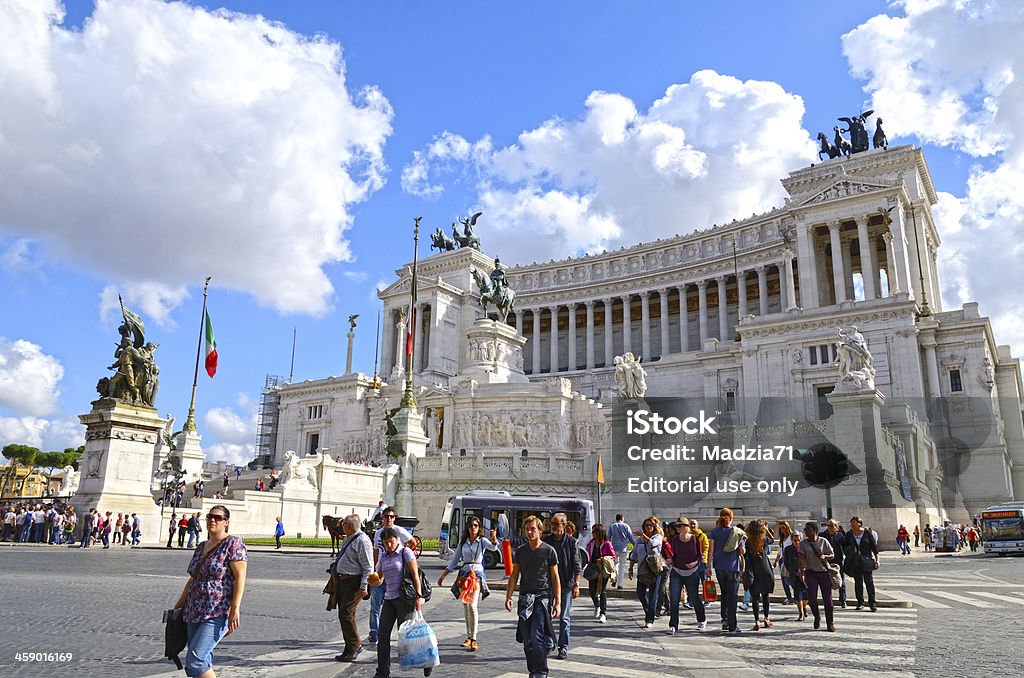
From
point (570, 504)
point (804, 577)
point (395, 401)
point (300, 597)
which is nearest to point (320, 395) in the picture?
point (395, 401)

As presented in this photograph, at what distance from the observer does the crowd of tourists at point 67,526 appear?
82.2 feet

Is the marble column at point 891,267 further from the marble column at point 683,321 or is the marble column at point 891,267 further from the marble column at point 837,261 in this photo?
the marble column at point 683,321

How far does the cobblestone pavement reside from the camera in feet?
26.5

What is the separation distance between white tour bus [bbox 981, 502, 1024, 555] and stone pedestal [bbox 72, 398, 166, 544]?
3149 centimetres

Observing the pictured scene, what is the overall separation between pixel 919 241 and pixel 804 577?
6094 centimetres

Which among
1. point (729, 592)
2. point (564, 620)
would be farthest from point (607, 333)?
point (564, 620)

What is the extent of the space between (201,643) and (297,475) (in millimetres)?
29750

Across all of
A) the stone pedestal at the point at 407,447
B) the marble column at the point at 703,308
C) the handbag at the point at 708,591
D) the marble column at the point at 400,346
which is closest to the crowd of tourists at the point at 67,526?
the stone pedestal at the point at 407,447

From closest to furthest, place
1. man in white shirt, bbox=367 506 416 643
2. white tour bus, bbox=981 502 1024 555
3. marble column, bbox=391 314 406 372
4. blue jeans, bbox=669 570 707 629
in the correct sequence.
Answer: man in white shirt, bbox=367 506 416 643 < blue jeans, bbox=669 570 707 629 < white tour bus, bbox=981 502 1024 555 < marble column, bbox=391 314 406 372

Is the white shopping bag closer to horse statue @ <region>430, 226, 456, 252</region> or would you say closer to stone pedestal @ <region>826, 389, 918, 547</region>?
stone pedestal @ <region>826, 389, 918, 547</region>

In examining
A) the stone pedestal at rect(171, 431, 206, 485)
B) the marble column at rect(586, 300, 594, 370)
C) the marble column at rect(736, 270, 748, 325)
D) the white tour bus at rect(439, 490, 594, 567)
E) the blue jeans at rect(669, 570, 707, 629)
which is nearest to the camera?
the blue jeans at rect(669, 570, 707, 629)

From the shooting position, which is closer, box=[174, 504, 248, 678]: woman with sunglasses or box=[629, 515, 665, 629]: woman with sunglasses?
box=[174, 504, 248, 678]: woman with sunglasses

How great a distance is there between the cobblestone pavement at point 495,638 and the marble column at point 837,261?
47.1 metres

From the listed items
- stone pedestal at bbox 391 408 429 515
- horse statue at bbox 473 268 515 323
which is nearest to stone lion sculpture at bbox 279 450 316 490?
stone pedestal at bbox 391 408 429 515
